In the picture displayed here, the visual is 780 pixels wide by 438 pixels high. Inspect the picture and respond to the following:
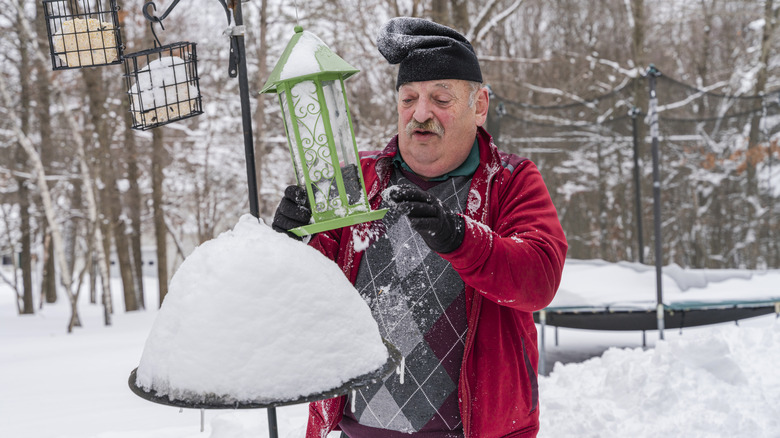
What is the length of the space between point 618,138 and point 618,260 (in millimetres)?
1534

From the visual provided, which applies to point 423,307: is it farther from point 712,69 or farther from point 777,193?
point 712,69

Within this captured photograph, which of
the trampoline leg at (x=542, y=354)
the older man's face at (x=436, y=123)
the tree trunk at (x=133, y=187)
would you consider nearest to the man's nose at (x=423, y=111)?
the older man's face at (x=436, y=123)

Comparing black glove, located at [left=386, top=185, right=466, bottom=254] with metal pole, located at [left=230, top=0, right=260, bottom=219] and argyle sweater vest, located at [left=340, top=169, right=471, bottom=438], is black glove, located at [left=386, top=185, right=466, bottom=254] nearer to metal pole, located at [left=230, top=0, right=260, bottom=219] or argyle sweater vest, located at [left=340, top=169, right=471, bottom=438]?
metal pole, located at [left=230, top=0, right=260, bottom=219]

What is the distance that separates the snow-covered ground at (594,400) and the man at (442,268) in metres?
1.73

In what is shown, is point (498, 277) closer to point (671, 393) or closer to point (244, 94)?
point (244, 94)

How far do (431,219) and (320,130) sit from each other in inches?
14.9

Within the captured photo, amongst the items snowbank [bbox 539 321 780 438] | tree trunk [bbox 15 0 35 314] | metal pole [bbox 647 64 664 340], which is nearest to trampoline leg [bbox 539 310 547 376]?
snowbank [bbox 539 321 780 438]

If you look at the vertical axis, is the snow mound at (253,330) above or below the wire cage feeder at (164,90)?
below

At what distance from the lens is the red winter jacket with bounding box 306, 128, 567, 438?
4.45 feet

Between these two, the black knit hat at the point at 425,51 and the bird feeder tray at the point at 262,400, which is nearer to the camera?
the bird feeder tray at the point at 262,400

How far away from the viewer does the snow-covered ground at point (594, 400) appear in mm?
3494

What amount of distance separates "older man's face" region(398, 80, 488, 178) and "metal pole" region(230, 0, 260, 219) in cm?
52

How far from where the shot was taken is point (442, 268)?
1710 mm

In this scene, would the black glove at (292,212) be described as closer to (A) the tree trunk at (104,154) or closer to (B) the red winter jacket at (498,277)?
(B) the red winter jacket at (498,277)
